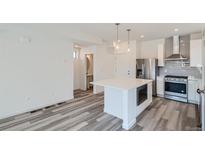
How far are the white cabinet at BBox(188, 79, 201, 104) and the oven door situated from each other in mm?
151

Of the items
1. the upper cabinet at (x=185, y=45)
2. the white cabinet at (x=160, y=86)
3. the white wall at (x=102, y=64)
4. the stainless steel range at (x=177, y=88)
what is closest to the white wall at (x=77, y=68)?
the white wall at (x=102, y=64)

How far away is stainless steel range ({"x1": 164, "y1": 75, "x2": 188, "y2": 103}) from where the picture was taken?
15.4 ft

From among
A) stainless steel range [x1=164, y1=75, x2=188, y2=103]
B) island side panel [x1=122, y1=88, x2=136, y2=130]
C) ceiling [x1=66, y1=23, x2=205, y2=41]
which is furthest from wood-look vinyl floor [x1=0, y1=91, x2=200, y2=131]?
ceiling [x1=66, y1=23, x2=205, y2=41]

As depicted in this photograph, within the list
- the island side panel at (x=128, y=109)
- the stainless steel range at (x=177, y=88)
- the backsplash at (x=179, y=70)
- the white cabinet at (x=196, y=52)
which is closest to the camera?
the island side panel at (x=128, y=109)

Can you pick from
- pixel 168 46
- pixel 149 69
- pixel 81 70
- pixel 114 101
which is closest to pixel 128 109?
pixel 114 101

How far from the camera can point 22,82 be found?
12.2ft

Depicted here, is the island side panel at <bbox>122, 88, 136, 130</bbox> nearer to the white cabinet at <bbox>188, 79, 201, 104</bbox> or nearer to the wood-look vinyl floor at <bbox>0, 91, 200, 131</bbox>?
the wood-look vinyl floor at <bbox>0, 91, 200, 131</bbox>

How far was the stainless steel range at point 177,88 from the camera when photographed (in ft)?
15.4

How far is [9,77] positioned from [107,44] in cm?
449

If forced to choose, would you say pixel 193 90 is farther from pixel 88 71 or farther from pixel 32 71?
pixel 32 71

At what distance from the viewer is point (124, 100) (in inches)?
113

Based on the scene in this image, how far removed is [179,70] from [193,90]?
43.1 inches

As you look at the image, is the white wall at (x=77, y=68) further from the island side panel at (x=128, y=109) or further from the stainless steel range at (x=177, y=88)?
the island side panel at (x=128, y=109)

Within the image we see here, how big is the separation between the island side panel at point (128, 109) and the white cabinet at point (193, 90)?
281cm
